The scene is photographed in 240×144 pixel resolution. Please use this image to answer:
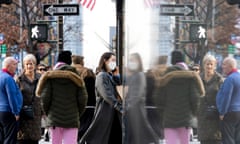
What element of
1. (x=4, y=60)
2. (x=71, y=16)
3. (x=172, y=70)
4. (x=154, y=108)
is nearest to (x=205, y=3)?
(x=172, y=70)

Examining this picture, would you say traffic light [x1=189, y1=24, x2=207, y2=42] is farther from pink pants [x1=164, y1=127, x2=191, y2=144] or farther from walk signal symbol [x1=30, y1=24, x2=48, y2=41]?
walk signal symbol [x1=30, y1=24, x2=48, y2=41]

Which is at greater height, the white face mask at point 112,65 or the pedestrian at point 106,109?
the white face mask at point 112,65

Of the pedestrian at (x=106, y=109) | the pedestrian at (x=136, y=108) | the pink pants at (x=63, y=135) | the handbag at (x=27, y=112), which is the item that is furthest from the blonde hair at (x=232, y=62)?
the pedestrian at (x=106, y=109)

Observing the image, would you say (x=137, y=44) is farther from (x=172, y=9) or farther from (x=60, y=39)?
(x=60, y=39)

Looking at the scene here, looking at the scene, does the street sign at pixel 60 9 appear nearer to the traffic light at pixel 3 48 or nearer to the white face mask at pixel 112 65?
the traffic light at pixel 3 48

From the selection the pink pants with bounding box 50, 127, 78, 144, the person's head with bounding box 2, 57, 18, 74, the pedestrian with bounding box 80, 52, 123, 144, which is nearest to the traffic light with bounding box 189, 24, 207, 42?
the person's head with bounding box 2, 57, 18, 74


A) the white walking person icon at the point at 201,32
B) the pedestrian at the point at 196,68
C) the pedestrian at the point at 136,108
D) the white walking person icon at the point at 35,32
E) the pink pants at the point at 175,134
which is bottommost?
the pink pants at the point at 175,134

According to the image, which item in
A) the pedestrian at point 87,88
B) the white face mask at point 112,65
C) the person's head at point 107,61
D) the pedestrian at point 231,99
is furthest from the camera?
the white face mask at point 112,65

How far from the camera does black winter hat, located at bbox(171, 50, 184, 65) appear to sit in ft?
5.13

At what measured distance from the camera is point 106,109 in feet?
15.7

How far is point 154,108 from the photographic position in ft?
5.15

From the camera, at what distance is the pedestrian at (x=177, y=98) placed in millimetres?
1553

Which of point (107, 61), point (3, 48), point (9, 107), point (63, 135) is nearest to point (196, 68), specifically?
point (3, 48)

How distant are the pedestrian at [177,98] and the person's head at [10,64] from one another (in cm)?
198
